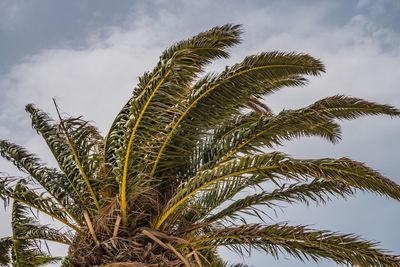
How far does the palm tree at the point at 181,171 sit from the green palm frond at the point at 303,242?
0.05 ft

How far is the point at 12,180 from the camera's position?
22.8 ft

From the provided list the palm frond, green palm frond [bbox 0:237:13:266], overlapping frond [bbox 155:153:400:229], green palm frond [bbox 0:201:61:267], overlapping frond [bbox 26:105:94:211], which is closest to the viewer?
overlapping frond [bbox 155:153:400:229]

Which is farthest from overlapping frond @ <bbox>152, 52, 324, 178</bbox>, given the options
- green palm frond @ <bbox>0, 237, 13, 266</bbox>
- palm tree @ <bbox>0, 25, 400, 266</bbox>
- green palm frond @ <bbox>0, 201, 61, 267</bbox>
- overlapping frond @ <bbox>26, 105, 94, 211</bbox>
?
green palm frond @ <bbox>0, 237, 13, 266</bbox>

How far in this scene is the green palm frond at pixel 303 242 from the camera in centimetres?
598

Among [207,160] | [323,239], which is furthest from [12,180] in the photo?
[323,239]

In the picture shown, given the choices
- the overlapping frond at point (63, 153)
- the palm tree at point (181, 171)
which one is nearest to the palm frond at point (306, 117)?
the palm tree at point (181, 171)

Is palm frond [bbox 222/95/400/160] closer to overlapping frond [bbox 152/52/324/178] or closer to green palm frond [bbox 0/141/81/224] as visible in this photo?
overlapping frond [bbox 152/52/324/178]

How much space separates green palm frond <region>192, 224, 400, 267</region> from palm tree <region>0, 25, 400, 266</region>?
15mm

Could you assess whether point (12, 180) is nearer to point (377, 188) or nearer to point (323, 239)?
point (323, 239)

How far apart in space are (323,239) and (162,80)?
3.26 m

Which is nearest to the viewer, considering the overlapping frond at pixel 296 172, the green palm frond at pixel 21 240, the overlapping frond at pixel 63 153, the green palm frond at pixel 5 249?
the overlapping frond at pixel 296 172

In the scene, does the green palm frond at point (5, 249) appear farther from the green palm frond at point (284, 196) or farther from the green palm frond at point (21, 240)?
the green palm frond at point (284, 196)

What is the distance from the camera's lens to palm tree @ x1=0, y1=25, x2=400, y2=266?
225 inches

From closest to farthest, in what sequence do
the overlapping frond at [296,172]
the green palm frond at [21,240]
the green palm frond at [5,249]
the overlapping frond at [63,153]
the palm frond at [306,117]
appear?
the overlapping frond at [296,172] < the palm frond at [306,117] < the overlapping frond at [63,153] < the green palm frond at [21,240] < the green palm frond at [5,249]
